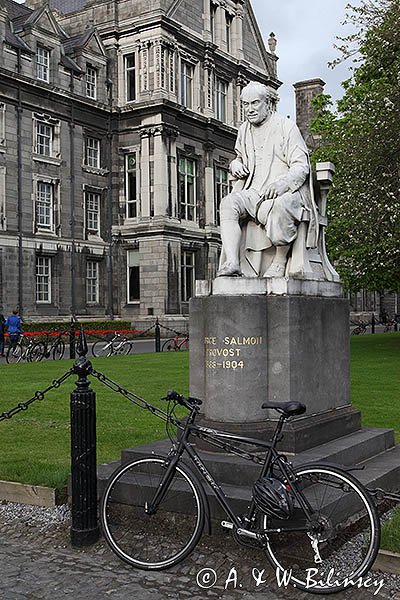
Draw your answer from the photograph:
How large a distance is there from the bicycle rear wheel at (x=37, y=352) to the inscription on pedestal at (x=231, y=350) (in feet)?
63.8

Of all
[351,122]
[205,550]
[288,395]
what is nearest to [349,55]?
[351,122]

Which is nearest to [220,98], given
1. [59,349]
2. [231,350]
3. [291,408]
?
[59,349]

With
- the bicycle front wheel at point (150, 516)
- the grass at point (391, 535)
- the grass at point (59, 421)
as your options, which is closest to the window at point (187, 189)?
the grass at point (59, 421)

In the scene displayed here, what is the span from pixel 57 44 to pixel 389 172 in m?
24.6

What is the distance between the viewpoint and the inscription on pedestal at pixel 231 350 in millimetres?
6918

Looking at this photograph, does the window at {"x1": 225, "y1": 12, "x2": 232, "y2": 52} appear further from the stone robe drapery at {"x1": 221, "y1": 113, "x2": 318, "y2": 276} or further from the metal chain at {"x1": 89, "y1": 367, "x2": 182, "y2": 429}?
the metal chain at {"x1": 89, "y1": 367, "x2": 182, "y2": 429}

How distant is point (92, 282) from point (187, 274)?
6.33m

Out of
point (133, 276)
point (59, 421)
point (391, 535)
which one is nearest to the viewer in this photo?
point (391, 535)

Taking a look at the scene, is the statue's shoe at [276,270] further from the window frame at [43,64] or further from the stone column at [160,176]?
the stone column at [160,176]

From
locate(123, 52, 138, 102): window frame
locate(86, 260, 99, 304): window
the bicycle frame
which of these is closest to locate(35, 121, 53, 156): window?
locate(123, 52, 138, 102): window frame

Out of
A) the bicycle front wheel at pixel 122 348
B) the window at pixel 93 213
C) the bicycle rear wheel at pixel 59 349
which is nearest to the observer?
the bicycle rear wheel at pixel 59 349

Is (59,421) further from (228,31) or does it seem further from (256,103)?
(228,31)

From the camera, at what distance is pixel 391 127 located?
23359 millimetres

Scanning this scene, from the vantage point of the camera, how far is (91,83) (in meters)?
43.5
